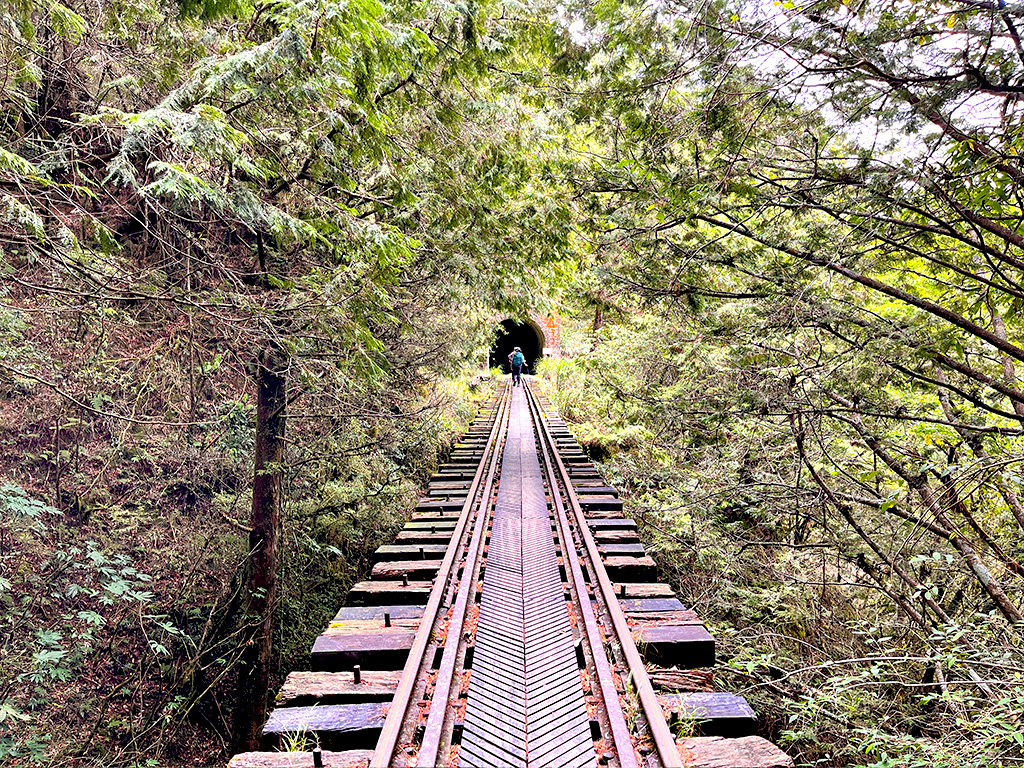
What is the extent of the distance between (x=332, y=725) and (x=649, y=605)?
2.35 metres

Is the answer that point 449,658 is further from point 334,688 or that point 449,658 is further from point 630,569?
point 630,569

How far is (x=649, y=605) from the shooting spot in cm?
367

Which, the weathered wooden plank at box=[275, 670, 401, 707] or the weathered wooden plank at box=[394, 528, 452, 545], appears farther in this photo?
the weathered wooden plank at box=[394, 528, 452, 545]

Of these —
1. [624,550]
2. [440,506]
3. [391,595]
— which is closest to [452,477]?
[440,506]

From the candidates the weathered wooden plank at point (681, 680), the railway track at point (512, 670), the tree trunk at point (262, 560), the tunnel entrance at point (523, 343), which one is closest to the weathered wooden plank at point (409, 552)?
the railway track at point (512, 670)

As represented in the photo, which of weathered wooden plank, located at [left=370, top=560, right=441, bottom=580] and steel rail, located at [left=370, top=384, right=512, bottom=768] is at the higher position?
weathered wooden plank, located at [left=370, top=560, right=441, bottom=580]

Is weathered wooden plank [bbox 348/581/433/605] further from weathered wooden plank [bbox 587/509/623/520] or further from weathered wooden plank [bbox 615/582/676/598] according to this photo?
weathered wooden plank [bbox 587/509/623/520]

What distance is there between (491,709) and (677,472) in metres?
6.07

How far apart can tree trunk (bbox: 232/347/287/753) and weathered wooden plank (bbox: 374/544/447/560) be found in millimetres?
1750

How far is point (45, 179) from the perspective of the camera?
2570mm

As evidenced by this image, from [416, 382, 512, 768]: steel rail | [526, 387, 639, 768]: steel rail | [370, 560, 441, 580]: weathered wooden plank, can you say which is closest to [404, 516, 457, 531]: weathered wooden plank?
[416, 382, 512, 768]: steel rail

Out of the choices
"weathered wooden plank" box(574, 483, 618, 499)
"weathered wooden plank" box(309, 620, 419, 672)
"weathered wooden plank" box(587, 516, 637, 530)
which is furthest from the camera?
"weathered wooden plank" box(574, 483, 618, 499)

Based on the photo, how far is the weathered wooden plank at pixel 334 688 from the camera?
103 inches

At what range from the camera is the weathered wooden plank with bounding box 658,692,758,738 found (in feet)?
8.05
